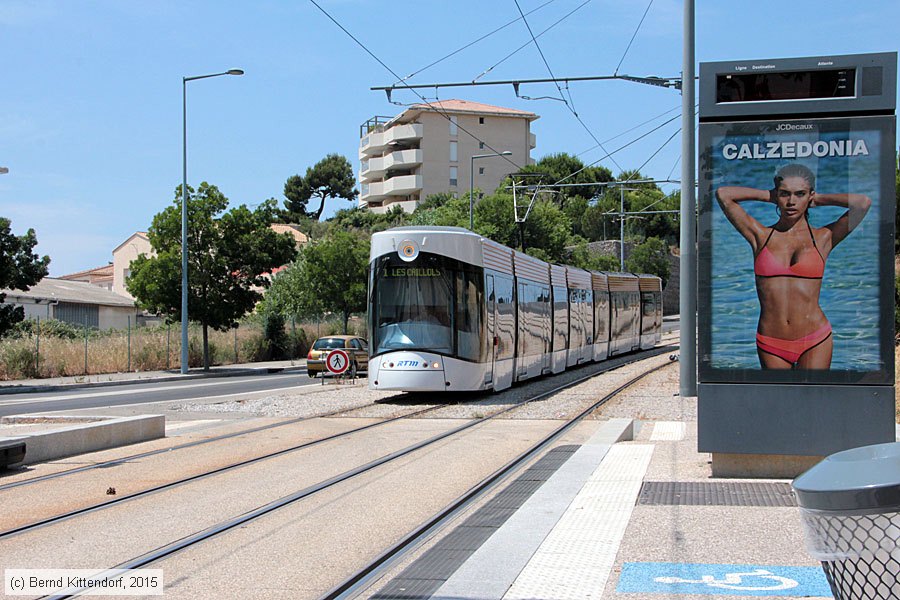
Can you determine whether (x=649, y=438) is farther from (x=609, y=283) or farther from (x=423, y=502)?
(x=609, y=283)

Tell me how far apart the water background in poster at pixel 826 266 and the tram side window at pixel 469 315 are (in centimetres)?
1055

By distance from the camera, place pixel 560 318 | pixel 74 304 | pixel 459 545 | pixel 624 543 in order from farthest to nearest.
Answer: pixel 74 304, pixel 560 318, pixel 459 545, pixel 624 543

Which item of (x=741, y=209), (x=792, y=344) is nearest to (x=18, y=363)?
(x=741, y=209)

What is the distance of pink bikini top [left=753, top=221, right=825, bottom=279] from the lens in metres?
8.40

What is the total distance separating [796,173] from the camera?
847 centimetres

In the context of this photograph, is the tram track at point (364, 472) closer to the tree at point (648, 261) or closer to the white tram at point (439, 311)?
the white tram at point (439, 311)

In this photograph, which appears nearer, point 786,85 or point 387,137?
point 786,85

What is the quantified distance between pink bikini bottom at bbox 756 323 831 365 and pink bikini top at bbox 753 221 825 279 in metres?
0.48

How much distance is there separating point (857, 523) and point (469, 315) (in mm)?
16943

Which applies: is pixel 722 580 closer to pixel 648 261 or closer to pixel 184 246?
pixel 184 246

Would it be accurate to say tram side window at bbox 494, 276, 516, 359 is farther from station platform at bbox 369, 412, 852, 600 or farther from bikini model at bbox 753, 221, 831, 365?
bikini model at bbox 753, 221, 831, 365

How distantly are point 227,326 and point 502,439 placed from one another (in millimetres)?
27182

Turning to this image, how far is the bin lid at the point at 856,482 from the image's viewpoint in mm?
2223

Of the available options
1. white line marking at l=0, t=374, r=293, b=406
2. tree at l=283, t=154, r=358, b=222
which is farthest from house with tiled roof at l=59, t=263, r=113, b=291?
white line marking at l=0, t=374, r=293, b=406
